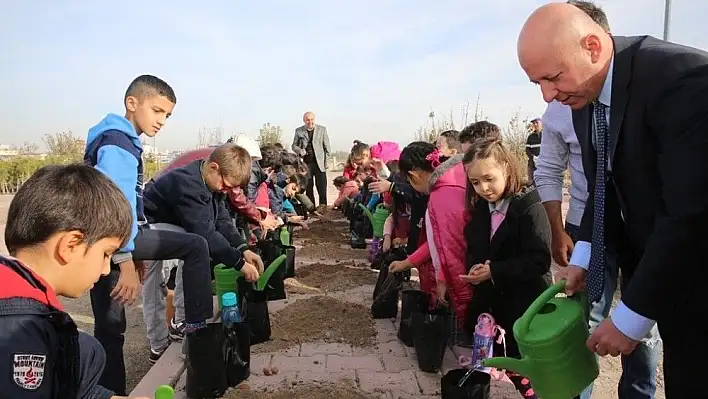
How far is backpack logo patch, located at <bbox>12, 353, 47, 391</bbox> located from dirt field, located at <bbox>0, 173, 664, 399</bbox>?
1.67m

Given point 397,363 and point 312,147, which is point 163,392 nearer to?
point 397,363

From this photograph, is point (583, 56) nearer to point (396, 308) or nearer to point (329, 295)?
point (396, 308)

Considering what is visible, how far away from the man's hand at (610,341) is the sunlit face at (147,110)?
2501mm

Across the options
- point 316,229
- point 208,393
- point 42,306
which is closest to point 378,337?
point 208,393

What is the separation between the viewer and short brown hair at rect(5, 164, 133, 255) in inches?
56.3

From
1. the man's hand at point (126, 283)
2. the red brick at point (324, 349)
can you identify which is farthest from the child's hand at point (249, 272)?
the man's hand at point (126, 283)

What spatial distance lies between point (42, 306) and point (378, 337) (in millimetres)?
2702

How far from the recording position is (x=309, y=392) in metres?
2.84

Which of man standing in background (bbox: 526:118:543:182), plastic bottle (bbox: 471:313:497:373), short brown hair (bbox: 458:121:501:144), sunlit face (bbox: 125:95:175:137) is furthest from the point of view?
man standing in background (bbox: 526:118:543:182)

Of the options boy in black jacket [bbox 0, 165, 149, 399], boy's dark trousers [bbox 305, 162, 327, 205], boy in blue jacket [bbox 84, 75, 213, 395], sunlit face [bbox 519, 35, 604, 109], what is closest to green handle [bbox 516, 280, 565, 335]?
sunlit face [bbox 519, 35, 604, 109]

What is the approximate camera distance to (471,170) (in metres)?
2.98

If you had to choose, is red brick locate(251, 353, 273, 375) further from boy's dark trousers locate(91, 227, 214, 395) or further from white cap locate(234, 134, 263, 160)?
white cap locate(234, 134, 263, 160)

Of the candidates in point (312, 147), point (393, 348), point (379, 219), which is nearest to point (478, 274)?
point (393, 348)

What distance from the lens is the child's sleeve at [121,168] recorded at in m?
2.64
